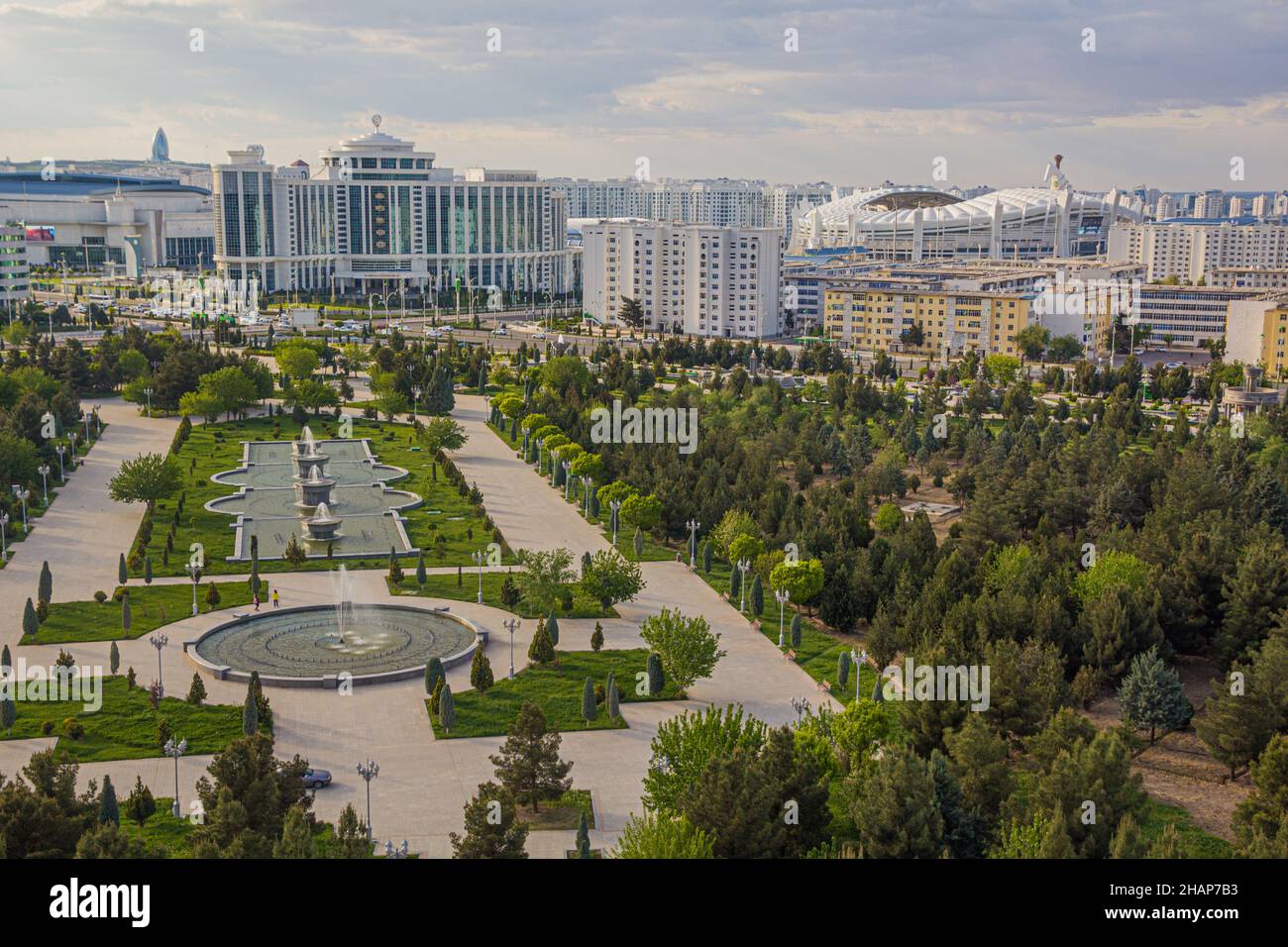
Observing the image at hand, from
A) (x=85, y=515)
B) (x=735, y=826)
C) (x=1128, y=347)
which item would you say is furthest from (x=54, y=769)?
(x=1128, y=347)

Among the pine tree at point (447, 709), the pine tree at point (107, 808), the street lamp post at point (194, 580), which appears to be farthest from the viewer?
the street lamp post at point (194, 580)

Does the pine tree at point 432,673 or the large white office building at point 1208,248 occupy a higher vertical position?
the large white office building at point 1208,248

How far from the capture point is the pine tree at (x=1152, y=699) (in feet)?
59.1

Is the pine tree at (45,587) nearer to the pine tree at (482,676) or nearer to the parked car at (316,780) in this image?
the pine tree at (482,676)

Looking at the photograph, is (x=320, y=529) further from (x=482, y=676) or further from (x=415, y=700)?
(x=482, y=676)

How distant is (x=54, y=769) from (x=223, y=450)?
24.2 meters

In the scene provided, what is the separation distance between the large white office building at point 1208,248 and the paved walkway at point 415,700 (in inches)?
2771

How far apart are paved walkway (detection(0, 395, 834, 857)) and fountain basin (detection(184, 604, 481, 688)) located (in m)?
0.31

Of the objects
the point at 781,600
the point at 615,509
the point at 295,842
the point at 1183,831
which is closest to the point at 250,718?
the point at 295,842

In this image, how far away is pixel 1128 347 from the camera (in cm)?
6506

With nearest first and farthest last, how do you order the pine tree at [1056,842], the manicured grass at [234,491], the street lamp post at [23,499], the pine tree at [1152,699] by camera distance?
1. the pine tree at [1056,842]
2. the pine tree at [1152,699]
3. the manicured grass at [234,491]
4. the street lamp post at [23,499]

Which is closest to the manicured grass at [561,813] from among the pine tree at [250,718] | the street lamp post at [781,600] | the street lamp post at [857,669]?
the pine tree at [250,718]

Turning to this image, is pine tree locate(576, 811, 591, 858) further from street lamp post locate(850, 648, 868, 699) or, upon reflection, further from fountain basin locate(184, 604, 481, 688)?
fountain basin locate(184, 604, 481, 688)

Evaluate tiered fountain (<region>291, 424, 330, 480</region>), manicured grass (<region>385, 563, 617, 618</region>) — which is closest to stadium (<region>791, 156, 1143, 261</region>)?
tiered fountain (<region>291, 424, 330, 480</region>)
